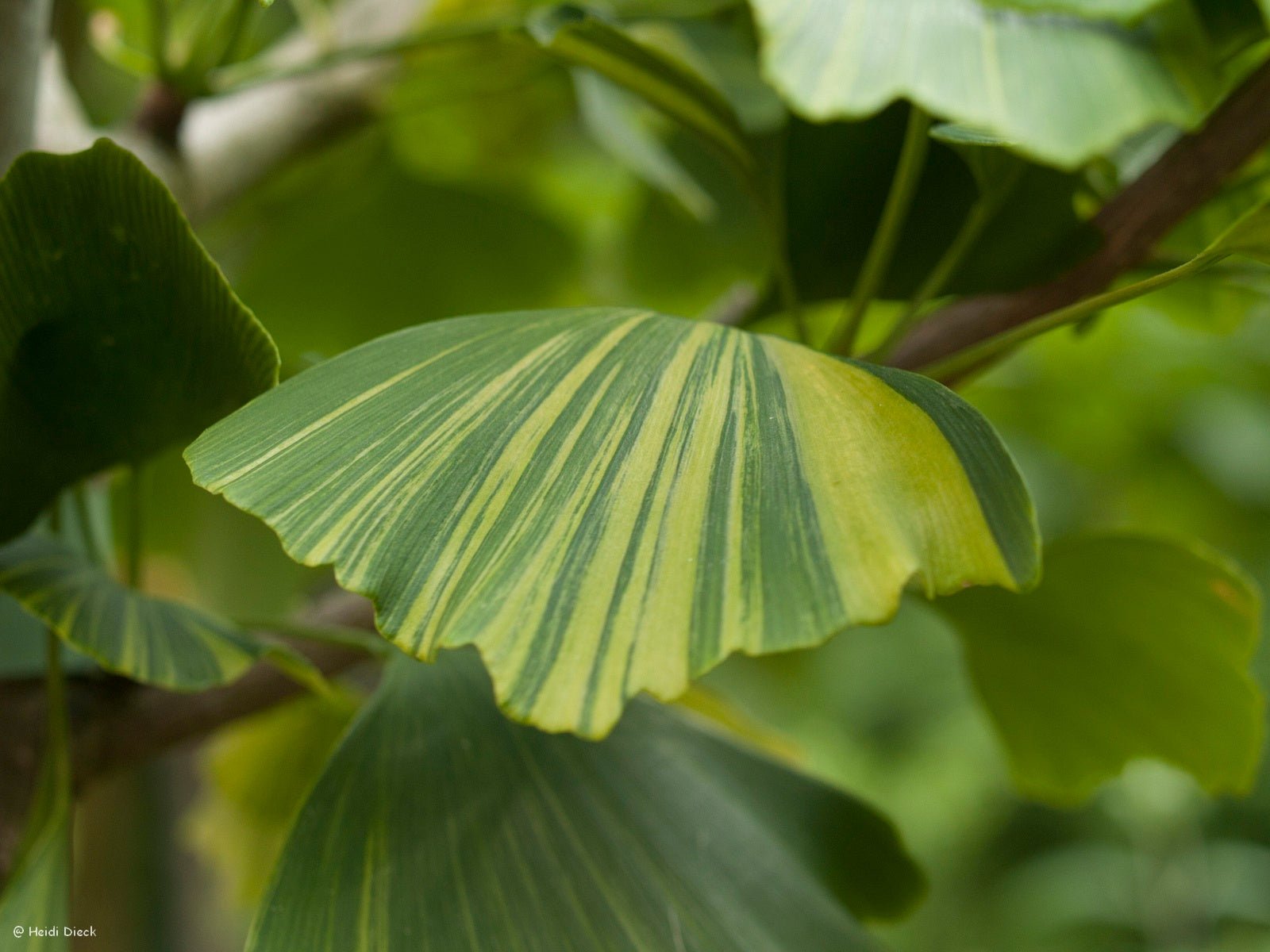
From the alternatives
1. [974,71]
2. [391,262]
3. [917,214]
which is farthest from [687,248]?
[974,71]

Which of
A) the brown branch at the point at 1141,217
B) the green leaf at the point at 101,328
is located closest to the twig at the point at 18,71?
the green leaf at the point at 101,328

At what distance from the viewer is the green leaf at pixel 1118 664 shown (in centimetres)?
38

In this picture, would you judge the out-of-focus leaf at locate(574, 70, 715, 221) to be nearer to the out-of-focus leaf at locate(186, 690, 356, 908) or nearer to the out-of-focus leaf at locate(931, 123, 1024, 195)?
the out-of-focus leaf at locate(931, 123, 1024, 195)

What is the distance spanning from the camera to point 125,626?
29 cm

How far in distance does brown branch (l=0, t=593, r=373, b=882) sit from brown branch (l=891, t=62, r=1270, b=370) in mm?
260

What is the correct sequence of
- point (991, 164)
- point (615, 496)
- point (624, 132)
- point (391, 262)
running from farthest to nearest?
point (391, 262)
point (624, 132)
point (991, 164)
point (615, 496)

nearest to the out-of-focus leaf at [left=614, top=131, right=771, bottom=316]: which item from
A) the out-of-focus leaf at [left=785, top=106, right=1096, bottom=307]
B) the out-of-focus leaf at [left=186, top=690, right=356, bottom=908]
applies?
the out-of-focus leaf at [left=785, top=106, right=1096, bottom=307]

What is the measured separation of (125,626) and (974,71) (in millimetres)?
275

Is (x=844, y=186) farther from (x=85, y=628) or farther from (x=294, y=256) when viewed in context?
(x=294, y=256)

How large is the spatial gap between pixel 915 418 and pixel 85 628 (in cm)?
22

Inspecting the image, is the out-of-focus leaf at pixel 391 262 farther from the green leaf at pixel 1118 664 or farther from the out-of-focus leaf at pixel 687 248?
the green leaf at pixel 1118 664

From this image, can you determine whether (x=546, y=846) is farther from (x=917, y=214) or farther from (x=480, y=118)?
(x=480, y=118)

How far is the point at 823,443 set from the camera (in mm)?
223

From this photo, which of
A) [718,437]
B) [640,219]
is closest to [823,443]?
[718,437]
